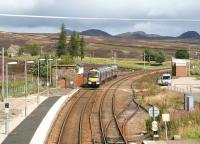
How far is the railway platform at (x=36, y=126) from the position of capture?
3389 cm

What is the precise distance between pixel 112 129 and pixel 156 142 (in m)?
10.5

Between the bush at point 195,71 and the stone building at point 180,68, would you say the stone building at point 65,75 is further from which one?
the bush at point 195,71

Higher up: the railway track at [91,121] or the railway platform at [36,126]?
the railway platform at [36,126]

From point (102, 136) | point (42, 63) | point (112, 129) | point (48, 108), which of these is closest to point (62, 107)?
point (48, 108)

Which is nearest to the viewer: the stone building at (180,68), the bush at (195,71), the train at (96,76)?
the train at (96,76)

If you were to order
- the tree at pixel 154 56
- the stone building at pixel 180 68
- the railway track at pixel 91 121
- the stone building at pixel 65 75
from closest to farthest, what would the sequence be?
the railway track at pixel 91 121, the stone building at pixel 65 75, the stone building at pixel 180 68, the tree at pixel 154 56

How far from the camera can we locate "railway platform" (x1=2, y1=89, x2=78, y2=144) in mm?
33894

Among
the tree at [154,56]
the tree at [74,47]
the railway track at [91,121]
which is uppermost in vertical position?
the tree at [74,47]

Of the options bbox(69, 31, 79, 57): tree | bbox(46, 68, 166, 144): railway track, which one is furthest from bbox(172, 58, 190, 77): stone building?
bbox(69, 31, 79, 57): tree

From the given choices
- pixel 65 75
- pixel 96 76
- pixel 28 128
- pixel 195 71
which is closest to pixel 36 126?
pixel 28 128

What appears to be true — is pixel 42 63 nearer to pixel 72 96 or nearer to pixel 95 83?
pixel 95 83

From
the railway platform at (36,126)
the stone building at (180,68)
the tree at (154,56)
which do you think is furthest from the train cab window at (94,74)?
the tree at (154,56)

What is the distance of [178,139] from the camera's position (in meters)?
29.9

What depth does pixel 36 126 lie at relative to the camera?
40.4 m
